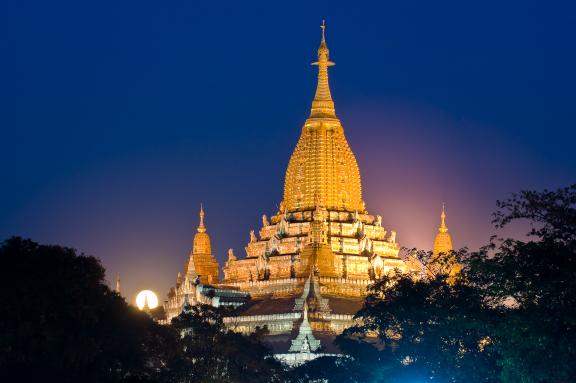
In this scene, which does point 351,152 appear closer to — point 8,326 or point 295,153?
point 295,153

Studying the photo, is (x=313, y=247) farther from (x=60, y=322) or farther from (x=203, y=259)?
(x=60, y=322)

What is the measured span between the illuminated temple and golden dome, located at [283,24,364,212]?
0.17ft

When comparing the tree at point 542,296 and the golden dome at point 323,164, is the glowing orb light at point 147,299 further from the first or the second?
the tree at point 542,296

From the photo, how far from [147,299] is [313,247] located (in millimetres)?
13461

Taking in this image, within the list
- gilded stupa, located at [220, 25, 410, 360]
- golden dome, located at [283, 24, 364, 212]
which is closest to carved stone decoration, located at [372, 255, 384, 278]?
gilded stupa, located at [220, 25, 410, 360]

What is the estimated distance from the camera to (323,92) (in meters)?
109

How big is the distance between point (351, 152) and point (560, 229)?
4915cm

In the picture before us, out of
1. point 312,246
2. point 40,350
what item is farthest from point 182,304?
point 40,350

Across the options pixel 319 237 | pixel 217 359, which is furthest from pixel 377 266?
pixel 217 359

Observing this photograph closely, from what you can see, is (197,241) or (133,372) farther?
(197,241)

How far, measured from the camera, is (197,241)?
4505 inches

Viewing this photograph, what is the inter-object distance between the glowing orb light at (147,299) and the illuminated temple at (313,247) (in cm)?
219

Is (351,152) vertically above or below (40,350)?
above

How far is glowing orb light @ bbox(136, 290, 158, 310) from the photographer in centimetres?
11238
